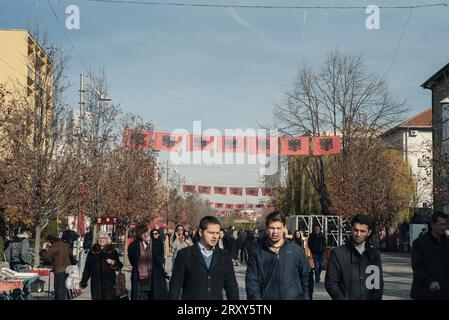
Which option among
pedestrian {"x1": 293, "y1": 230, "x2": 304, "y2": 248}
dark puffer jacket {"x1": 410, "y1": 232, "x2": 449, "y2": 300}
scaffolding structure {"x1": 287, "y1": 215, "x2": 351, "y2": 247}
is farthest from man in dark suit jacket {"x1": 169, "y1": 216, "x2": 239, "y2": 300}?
scaffolding structure {"x1": 287, "y1": 215, "x2": 351, "y2": 247}

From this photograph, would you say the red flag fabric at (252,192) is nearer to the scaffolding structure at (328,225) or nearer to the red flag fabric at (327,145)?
the scaffolding structure at (328,225)

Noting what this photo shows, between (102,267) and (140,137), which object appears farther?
(140,137)

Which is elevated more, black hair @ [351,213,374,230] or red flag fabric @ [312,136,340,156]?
red flag fabric @ [312,136,340,156]

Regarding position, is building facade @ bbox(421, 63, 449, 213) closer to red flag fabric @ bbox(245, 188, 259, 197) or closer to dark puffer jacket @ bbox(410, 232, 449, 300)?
dark puffer jacket @ bbox(410, 232, 449, 300)

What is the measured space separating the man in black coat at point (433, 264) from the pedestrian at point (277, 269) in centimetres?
192

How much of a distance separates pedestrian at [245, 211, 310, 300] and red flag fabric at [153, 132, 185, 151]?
2301 cm

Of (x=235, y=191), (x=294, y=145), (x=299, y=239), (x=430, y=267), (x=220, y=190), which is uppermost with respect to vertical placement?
(x=294, y=145)

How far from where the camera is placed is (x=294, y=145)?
→ 32125 millimetres

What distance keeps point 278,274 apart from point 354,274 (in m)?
0.73

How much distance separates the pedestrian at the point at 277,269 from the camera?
285 inches

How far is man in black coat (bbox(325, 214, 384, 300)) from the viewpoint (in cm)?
709

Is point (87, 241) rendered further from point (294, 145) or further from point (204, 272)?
point (204, 272)

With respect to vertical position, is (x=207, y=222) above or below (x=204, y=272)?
above

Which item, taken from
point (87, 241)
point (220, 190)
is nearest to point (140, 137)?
point (87, 241)
